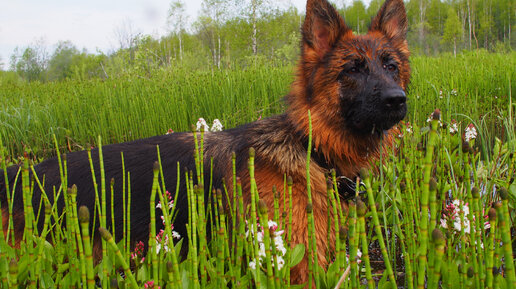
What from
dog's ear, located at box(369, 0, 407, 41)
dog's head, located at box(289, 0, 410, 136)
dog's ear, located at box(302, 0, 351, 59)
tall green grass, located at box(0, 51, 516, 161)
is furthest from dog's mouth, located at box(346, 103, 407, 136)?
tall green grass, located at box(0, 51, 516, 161)

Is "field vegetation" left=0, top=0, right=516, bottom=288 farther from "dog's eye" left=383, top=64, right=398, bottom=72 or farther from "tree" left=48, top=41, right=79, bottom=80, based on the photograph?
"tree" left=48, top=41, right=79, bottom=80

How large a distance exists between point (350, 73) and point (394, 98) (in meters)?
0.43

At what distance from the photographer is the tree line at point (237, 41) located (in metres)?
9.81

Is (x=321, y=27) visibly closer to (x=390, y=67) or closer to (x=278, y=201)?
(x=390, y=67)

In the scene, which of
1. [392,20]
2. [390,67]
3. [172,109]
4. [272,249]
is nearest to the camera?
[272,249]

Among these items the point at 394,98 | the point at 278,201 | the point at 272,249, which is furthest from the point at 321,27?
the point at 272,249

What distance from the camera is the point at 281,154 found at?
2.50m

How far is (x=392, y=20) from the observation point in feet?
10.0

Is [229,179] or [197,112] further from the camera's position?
[197,112]

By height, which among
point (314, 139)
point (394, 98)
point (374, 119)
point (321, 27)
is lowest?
point (314, 139)

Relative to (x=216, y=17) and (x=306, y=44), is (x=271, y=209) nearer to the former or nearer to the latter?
(x=306, y=44)

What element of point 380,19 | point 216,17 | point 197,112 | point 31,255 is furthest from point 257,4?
point 31,255

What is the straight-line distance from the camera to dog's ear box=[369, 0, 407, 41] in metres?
3.00

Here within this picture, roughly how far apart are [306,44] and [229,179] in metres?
1.23
